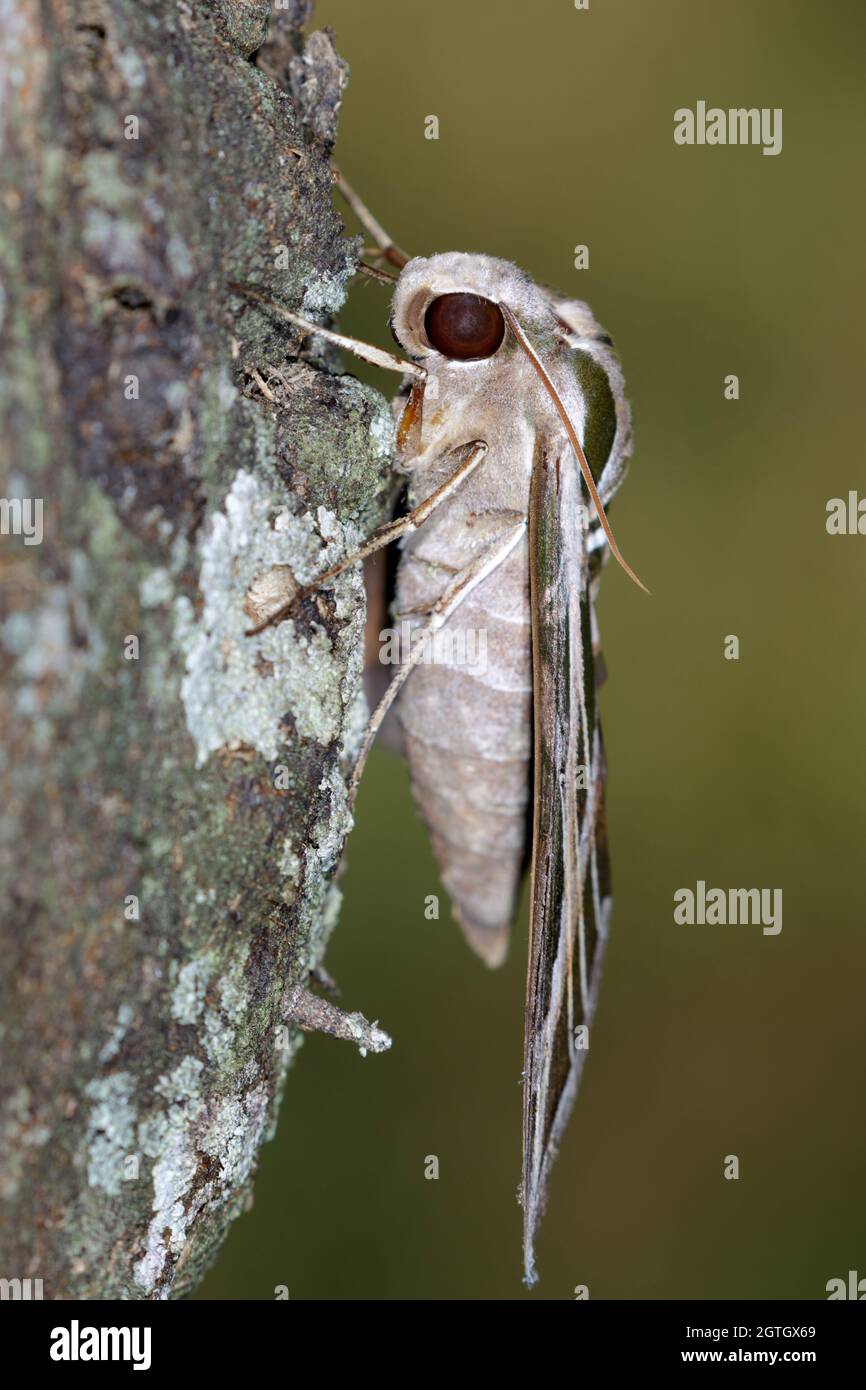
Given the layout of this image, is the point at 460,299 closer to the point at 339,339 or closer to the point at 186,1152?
the point at 339,339

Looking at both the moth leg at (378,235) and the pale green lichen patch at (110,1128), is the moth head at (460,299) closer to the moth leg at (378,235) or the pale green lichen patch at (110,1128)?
the moth leg at (378,235)

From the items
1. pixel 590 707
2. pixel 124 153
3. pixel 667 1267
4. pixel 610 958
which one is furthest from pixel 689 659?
pixel 124 153

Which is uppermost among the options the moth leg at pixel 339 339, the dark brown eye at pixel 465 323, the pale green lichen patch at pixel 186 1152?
the dark brown eye at pixel 465 323

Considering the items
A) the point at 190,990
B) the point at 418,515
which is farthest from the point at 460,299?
the point at 190,990

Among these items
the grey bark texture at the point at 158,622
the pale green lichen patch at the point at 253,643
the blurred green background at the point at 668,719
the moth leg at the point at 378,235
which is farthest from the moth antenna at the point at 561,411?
the blurred green background at the point at 668,719

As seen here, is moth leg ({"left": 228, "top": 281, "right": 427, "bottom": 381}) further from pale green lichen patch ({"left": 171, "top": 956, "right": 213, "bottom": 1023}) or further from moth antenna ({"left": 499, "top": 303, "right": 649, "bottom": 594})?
pale green lichen patch ({"left": 171, "top": 956, "right": 213, "bottom": 1023})

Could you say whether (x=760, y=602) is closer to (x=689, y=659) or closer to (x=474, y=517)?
(x=689, y=659)
